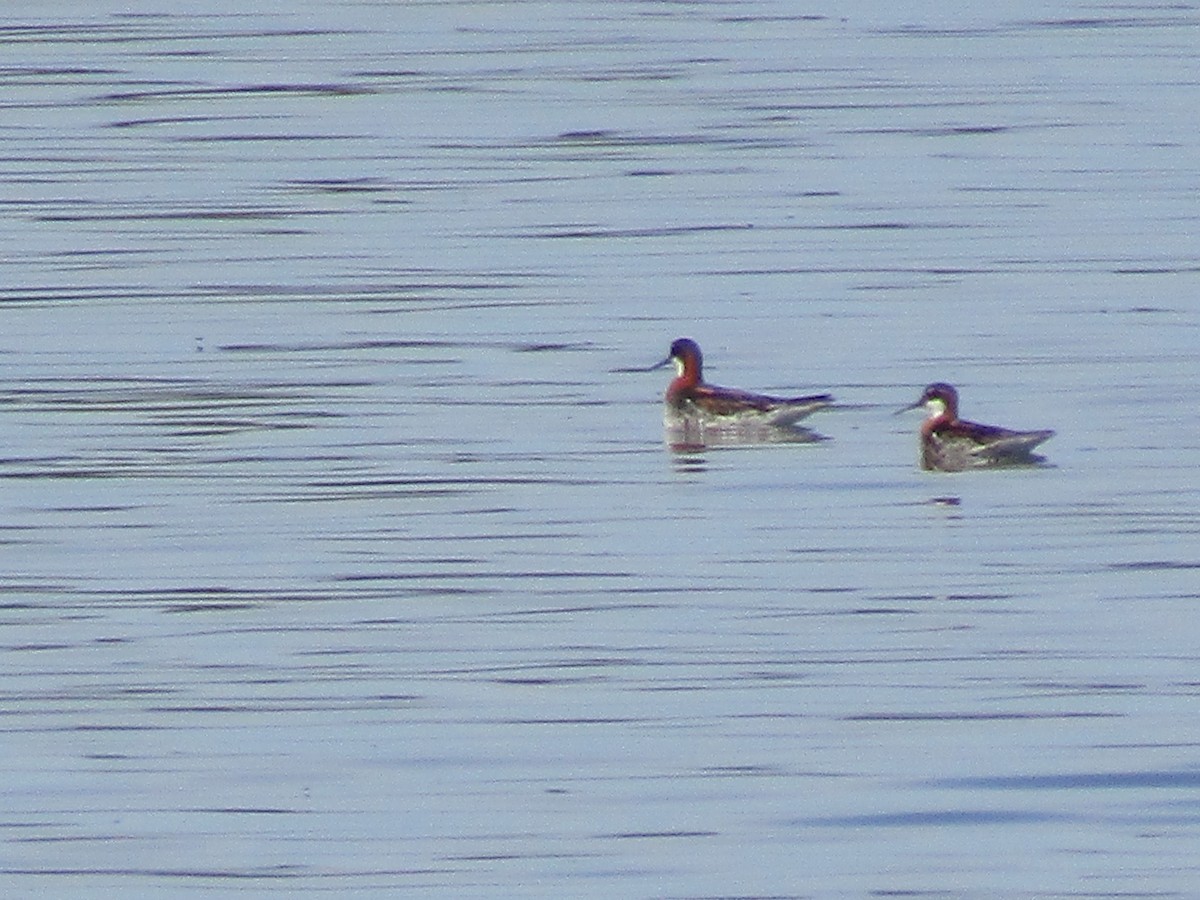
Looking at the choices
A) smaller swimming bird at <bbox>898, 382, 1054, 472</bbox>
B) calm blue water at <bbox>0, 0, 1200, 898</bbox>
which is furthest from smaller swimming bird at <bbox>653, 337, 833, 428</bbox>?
smaller swimming bird at <bbox>898, 382, 1054, 472</bbox>

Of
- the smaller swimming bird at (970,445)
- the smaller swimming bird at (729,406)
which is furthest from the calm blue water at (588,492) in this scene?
the smaller swimming bird at (729,406)

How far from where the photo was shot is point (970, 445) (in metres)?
14.5

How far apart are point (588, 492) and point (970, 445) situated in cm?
162

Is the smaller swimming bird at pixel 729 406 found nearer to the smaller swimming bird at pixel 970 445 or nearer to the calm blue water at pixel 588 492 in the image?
the calm blue water at pixel 588 492

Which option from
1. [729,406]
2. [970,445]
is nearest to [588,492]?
[970,445]

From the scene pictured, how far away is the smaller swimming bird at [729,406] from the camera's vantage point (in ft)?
51.3

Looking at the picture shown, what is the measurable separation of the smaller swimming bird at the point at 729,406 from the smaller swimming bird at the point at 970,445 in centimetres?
76

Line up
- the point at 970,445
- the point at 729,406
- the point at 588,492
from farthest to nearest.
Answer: the point at 729,406 < the point at 970,445 < the point at 588,492

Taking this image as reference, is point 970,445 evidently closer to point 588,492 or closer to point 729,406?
point 588,492

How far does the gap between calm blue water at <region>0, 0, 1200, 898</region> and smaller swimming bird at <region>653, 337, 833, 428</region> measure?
0.22m

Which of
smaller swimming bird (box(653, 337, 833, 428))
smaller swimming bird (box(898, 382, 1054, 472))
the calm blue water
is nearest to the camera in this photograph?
the calm blue water

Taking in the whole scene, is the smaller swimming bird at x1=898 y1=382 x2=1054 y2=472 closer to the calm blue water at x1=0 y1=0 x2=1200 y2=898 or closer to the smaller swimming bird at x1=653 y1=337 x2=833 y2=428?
the calm blue water at x1=0 y1=0 x2=1200 y2=898

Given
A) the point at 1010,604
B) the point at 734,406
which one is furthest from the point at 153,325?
the point at 1010,604

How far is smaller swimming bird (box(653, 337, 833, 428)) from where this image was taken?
1565 cm
